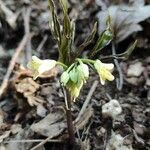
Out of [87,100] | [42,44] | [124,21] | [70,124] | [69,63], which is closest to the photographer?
[69,63]

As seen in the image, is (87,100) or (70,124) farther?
(87,100)

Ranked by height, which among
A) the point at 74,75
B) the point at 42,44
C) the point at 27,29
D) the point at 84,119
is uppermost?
the point at 27,29

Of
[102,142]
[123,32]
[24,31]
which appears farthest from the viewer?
[24,31]

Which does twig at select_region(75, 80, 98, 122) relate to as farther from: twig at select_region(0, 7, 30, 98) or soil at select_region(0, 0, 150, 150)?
twig at select_region(0, 7, 30, 98)

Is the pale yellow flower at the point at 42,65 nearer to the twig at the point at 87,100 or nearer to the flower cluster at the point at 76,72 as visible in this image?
the flower cluster at the point at 76,72

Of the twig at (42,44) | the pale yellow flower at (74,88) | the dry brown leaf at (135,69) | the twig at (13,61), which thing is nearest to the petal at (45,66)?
the pale yellow flower at (74,88)

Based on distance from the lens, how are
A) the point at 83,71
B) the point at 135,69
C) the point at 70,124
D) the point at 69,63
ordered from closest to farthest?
the point at 83,71 → the point at 69,63 → the point at 70,124 → the point at 135,69

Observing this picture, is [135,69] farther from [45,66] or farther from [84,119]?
[45,66]

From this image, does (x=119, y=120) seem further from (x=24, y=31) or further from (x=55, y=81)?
(x=24, y=31)

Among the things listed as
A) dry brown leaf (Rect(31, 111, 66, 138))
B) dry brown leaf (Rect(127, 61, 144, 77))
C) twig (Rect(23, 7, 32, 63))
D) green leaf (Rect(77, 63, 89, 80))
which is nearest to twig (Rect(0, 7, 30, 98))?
twig (Rect(23, 7, 32, 63))

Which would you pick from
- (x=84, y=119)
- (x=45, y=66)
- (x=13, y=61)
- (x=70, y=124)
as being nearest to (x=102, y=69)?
(x=45, y=66)

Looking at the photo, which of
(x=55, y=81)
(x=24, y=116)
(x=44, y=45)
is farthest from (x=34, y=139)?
(x=44, y=45)
